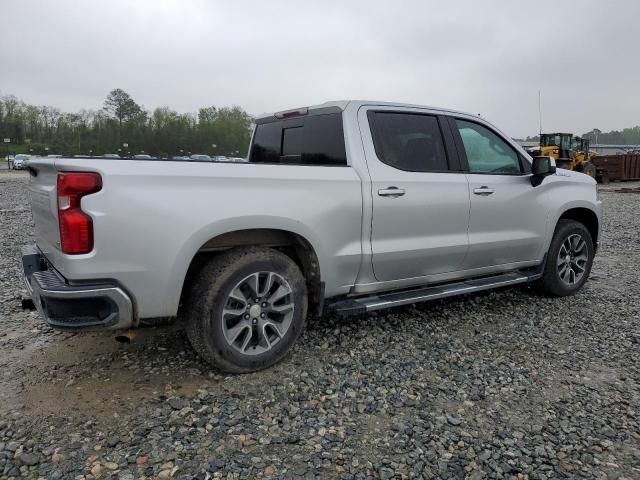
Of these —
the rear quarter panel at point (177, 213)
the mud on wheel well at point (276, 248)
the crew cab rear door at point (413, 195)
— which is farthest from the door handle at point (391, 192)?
the mud on wheel well at point (276, 248)

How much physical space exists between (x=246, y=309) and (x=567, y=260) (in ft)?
12.0

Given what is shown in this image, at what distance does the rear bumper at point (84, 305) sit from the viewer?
271cm

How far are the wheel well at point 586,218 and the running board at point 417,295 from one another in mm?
978

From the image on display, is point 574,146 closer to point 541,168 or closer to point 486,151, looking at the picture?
point 541,168

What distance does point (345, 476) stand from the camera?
7.74 feet

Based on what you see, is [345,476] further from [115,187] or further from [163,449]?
[115,187]

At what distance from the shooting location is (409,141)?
4062 mm

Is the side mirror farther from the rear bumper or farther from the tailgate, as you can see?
the tailgate

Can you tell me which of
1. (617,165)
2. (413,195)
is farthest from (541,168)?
(617,165)

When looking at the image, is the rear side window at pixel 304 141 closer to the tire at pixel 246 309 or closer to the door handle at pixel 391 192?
the door handle at pixel 391 192

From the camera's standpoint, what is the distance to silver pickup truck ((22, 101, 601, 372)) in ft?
9.04

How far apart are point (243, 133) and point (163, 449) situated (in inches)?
3273

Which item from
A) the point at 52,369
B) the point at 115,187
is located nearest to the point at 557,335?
the point at 115,187

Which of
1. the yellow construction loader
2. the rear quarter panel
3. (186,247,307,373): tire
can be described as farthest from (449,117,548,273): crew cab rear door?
the yellow construction loader
